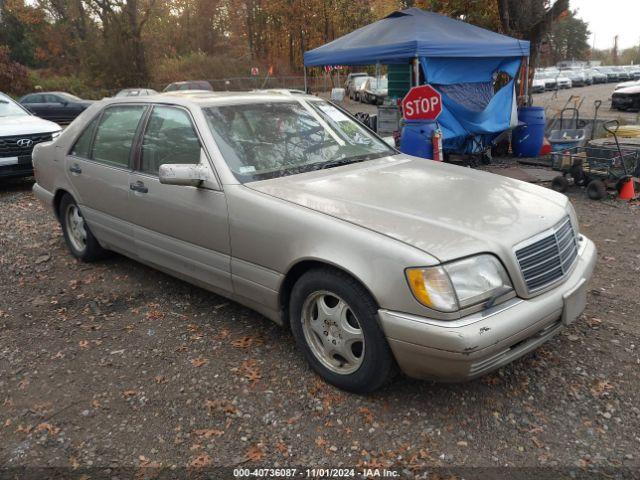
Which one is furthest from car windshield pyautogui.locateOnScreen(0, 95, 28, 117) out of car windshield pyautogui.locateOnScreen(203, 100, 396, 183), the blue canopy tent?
car windshield pyautogui.locateOnScreen(203, 100, 396, 183)

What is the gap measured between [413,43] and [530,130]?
340 centimetres

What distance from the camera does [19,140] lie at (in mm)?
8602

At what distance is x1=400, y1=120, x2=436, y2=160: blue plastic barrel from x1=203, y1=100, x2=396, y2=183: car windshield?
3.87 meters

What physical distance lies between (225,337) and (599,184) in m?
5.54

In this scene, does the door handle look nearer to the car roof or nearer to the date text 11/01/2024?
the car roof

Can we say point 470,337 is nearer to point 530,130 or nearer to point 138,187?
point 138,187

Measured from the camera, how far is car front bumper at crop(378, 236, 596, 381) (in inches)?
95.5

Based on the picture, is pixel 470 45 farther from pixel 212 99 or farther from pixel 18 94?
pixel 18 94

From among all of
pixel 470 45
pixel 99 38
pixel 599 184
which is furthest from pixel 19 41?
pixel 599 184

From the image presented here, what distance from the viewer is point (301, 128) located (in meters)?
3.85

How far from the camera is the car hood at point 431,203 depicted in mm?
2635

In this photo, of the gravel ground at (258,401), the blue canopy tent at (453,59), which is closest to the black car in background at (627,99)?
the blue canopy tent at (453,59)

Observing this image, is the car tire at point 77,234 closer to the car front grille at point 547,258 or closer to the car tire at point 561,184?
the car front grille at point 547,258

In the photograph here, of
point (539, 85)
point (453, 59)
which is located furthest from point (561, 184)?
point (539, 85)
